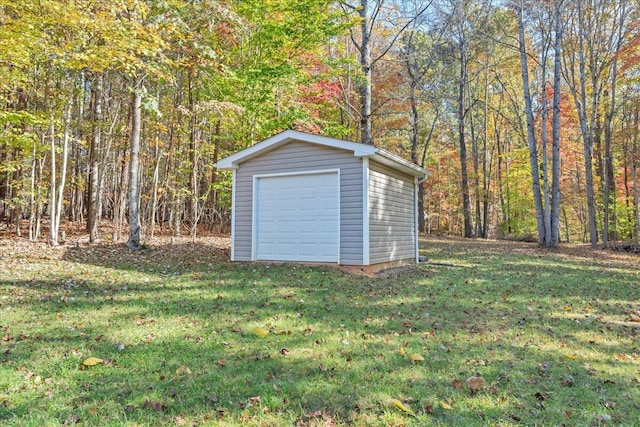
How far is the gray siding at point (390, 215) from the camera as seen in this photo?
8.29 m

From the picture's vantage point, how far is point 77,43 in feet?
23.8

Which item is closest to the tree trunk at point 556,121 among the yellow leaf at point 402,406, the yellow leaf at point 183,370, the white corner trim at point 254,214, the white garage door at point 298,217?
the white garage door at point 298,217

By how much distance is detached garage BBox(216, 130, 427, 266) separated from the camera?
806 centimetres

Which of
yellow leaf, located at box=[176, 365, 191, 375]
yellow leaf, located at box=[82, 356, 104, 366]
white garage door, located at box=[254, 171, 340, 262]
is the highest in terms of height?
white garage door, located at box=[254, 171, 340, 262]

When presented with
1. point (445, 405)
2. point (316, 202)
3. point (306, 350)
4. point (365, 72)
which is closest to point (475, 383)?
point (445, 405)

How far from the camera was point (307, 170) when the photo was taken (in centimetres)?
859

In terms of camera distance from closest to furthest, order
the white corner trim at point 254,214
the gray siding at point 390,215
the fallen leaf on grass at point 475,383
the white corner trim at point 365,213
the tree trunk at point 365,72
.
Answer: the fallen leaf on grass at point 475,383 < the white corner trim at point 365,213 < the gray siding at point 390,215 < the white corner trim at point 254,214 < the tree trunk at point 365,72

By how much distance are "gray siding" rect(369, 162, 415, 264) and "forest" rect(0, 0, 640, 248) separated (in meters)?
4.13

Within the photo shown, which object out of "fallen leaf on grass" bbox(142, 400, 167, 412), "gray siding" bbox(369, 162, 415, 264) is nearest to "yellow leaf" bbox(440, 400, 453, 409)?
"fallen leaf on grass" bbox(142, 400, 167, 412)

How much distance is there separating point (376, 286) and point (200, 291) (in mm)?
2965

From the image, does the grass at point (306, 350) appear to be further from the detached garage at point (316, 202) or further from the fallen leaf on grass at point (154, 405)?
the detached garage at point (316, 202)

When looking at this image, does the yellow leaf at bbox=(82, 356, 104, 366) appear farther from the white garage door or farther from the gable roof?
the gable roof

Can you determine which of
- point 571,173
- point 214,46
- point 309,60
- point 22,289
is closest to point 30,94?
point 214,46

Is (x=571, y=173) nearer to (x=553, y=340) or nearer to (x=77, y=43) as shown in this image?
(x=553, y=340)
